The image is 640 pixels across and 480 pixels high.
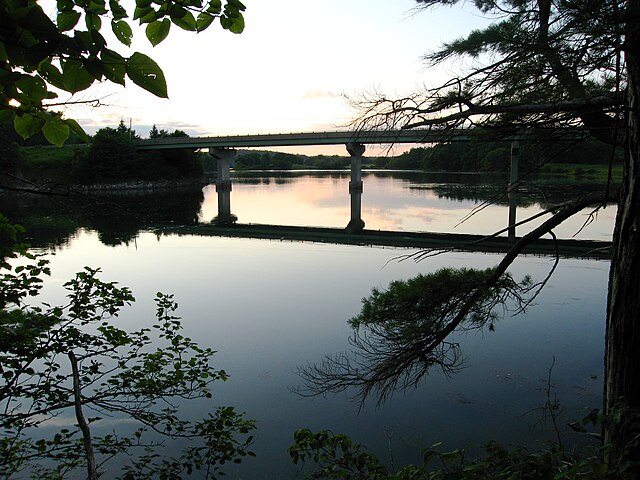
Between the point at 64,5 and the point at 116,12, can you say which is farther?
the point at 116,12

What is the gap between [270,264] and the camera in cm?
1806

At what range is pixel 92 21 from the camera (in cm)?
135

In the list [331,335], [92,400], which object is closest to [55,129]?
[92,400]

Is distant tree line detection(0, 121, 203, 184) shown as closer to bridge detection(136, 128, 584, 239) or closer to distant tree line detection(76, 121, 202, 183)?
distant tree line detection(76, 121, 202, 183)

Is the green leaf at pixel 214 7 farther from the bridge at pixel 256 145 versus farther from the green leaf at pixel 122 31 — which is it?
the bridge at pixel 256 145

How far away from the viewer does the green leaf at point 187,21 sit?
1.47 m

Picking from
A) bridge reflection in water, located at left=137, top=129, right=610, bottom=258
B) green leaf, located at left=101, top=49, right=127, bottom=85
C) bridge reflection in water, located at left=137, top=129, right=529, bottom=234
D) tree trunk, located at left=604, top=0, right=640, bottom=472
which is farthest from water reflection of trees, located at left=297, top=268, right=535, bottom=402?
bridge reflection in water, located at left=137, top=129, right=529, bottom=234

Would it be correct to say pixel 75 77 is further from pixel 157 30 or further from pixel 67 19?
pixel 157 30

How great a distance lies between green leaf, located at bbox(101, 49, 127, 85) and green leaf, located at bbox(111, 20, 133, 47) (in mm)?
279

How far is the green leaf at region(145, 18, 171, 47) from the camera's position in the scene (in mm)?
1438

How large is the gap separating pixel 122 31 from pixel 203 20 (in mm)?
267

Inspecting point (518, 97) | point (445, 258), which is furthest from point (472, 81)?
point (445, 258)

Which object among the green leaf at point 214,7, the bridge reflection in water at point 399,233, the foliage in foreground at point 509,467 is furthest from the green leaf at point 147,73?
the bridge reflection in water at point 399,233

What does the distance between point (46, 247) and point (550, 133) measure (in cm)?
2121
